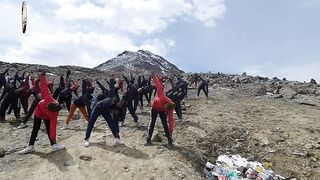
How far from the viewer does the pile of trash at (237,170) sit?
10.7 metres

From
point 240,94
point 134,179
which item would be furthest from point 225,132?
point 240,94

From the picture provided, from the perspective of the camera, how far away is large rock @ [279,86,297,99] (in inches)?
1215

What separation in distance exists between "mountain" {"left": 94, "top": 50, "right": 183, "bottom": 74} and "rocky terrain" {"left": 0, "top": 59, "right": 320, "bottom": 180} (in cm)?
4632

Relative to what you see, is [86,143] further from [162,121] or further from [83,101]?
[83,101]

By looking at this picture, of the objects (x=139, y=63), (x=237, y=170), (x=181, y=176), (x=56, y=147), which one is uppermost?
(x=139, y=63)

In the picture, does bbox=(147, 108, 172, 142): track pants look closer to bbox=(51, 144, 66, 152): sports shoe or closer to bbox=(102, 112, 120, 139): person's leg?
bbox=(102, 112, 120, 139): person's leg

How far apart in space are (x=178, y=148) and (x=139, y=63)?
59.0 m

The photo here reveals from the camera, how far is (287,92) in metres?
32.4

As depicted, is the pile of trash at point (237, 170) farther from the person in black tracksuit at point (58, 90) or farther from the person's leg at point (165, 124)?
the person in black tracksuit at point (58, 90)

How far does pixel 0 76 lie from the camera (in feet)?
59.7

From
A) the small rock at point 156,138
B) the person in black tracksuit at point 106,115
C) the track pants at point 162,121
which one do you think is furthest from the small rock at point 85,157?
the small rock at point 156,138

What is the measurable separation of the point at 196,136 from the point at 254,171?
3199mm

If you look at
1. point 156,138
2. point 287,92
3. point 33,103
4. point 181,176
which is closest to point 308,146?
point 156,138

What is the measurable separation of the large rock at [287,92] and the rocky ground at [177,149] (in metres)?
10.9
